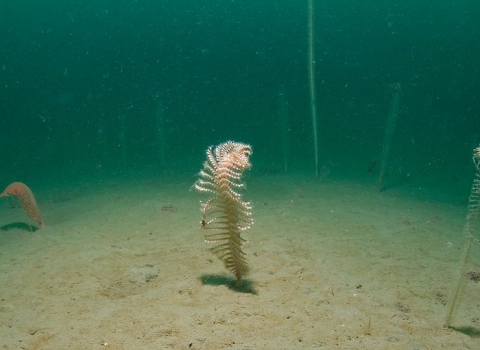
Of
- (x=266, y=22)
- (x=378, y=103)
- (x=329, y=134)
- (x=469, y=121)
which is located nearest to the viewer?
(x=329, y=134)

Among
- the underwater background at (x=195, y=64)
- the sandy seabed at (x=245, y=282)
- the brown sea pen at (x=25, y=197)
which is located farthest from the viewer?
the underwater background at (x=195, y=64)

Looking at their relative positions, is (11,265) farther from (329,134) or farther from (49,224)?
(329,134)

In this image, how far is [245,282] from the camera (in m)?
3.90

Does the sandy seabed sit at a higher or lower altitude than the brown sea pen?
lower

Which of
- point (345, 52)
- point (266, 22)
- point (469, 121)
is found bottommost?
point (469, 121)

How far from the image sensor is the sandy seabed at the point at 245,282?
9.82 ft

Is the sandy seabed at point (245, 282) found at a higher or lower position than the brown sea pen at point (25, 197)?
lower

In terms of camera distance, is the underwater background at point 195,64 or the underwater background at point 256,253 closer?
the underwater background at point 256,253

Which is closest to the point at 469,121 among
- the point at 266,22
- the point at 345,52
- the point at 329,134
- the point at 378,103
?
the point at 378,103

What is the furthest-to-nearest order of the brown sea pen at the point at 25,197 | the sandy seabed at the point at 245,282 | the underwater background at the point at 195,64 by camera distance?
the underwater background at the point at 195,64
the brown sea pen at the point at 25,197
the sandy seabed at the point at 245,282

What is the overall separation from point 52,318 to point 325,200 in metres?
5.85

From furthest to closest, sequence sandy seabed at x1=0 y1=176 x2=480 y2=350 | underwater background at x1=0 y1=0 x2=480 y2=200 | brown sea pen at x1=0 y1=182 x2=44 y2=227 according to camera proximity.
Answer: underwater background at x1=0 y1=0 x2=480 y2=200 → brown sea pen at x1=0 y1=182 x2=44 y2=227 → sandy seabed at x1=0 y1=176 x2=480 y2=350

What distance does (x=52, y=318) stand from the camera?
3.30m

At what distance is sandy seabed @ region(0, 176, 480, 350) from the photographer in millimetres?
2992
